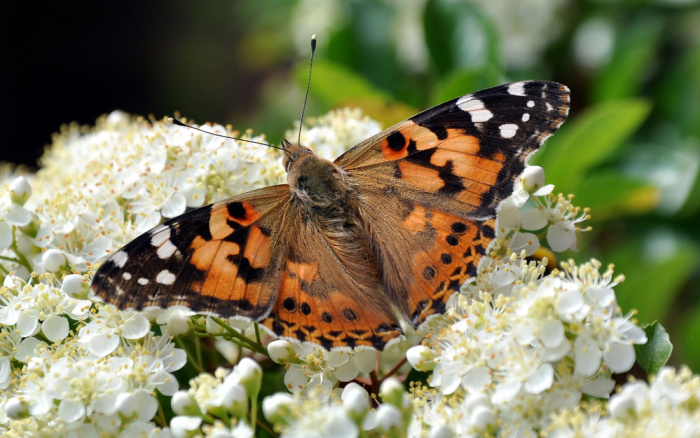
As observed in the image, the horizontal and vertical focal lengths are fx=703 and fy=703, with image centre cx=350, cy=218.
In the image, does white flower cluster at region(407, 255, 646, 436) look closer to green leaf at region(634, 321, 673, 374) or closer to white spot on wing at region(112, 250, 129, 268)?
green leaf at region(634, 321, 673, 374)

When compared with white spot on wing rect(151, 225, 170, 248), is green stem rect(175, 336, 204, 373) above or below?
A: below

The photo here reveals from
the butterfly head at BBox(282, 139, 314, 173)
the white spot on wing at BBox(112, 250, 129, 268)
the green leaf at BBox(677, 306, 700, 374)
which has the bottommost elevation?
the green leaf at BBox(677, 306, 700, 374)

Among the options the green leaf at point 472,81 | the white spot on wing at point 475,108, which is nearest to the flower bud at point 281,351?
the white spot on wing at point 475,108

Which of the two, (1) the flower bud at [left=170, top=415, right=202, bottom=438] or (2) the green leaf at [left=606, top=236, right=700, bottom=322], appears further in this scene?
(2) the green leaf at [left=606, top=236, right=700, bottom=322]

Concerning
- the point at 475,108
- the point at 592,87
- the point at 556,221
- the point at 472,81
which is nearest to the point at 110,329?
the point at 475,108

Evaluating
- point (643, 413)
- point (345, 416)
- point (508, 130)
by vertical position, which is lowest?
point (643, 413)

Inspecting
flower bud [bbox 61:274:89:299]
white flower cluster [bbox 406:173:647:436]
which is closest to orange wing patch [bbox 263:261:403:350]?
white flower cluster [bbox 406:173:647:436]

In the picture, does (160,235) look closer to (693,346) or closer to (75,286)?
(75,286)

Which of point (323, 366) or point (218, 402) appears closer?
point (218, 402)
